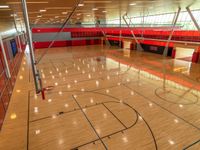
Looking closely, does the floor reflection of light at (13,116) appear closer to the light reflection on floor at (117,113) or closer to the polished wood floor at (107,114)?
the polished wood floor at (107,114)

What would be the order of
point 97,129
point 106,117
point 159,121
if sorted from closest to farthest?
point 97,129 → point 159,121 → point 106,117

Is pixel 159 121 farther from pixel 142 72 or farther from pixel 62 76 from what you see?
pixel 62 76

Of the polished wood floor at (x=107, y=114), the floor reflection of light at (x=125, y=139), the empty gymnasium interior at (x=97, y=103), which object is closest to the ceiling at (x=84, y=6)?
the empty gymnasium interior at (x=97, y=103)

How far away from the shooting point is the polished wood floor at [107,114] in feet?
14.2

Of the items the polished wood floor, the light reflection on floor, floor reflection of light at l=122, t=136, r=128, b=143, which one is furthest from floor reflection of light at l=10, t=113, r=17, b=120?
floor reflection of light at l=122, t=136, r=128, b=143

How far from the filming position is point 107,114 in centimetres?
573

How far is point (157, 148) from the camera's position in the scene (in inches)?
158

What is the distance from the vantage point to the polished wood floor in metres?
4.34

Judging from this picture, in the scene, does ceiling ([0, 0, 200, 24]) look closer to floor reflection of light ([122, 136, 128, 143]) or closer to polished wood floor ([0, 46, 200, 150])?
polished wood floor ([0, 46, 200, 150])

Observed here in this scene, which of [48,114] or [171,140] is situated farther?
[48,114]

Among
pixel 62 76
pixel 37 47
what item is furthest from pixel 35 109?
pixel 37 47

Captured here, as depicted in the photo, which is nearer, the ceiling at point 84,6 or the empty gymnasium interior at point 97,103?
the empty gymnasium interior at point 97,103

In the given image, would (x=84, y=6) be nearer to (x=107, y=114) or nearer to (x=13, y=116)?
(x=107, y=114)

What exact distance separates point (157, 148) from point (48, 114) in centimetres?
396
